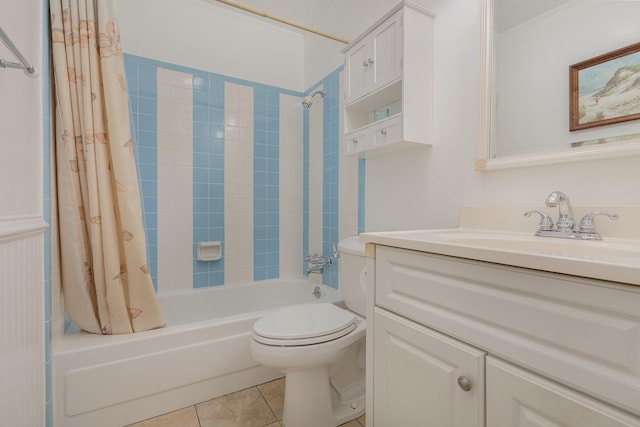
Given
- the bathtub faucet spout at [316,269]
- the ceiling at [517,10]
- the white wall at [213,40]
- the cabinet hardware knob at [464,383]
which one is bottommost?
the bathtub faucet spout at [316,269]

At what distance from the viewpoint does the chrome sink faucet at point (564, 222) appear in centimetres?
85

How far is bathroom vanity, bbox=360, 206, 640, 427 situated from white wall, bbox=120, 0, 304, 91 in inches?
78.6

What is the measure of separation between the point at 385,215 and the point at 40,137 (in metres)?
1.54

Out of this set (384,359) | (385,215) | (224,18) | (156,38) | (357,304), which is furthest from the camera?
(224,18)

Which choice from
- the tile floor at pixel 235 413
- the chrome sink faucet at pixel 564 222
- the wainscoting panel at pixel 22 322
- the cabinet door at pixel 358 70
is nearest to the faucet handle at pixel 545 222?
the chrome sink faucet at pixel 564 222

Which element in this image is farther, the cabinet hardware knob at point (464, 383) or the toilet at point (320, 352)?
the toilet at point (320, 352)

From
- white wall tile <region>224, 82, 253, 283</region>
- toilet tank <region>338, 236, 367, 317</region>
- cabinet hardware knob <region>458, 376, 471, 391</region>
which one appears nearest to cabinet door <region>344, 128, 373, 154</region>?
toilet tank <region>338, 236, 367, 317</region>

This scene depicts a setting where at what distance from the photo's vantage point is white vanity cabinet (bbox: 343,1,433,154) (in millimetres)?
1304

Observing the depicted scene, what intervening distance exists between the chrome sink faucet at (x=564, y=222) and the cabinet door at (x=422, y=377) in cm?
50

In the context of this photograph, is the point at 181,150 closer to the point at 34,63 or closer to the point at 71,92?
the point at 71,92

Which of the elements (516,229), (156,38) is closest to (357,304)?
(516,229)

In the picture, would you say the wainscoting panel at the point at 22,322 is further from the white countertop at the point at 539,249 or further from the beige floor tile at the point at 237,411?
the white countertop at the point at 539,249

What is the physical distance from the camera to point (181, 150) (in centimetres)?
211

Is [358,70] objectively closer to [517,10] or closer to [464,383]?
[517,10]
